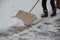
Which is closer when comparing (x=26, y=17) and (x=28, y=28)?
(x=28, y=28)

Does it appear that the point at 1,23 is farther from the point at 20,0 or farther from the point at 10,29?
the point at 20,0

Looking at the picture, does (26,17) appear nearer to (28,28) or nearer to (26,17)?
(26,17)

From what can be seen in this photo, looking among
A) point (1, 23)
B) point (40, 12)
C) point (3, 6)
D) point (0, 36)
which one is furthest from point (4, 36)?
point (3, 6)

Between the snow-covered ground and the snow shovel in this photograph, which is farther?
the snow shovel

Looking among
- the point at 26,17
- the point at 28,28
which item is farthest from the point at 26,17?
the point at 28,28

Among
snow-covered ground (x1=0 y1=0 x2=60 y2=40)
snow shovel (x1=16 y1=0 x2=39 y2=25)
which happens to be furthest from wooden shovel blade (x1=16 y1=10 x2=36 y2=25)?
snow-covered ground (x1=0 y1=0 x2=60 y2=40)

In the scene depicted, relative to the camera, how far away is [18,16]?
721 centimetres

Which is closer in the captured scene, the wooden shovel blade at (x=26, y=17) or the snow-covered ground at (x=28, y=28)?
the snow-covered ground at (x=28, y=28)

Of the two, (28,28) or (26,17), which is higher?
(26,17)

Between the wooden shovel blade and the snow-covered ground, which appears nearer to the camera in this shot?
the snow-covered ground

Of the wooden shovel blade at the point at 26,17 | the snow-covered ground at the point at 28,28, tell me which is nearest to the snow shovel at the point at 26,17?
the wooden shovel blade at the point at 26,17

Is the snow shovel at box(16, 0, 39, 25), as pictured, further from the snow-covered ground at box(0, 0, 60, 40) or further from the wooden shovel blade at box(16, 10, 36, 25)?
the snow-covered ground at box(0, 0, 60, 40)

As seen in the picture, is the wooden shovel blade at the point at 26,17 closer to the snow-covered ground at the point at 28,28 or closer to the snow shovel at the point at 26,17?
the snow shovel at the point at 26,17

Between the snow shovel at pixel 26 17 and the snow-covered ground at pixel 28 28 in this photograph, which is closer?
the snow-covered ground at pixel 28 28
